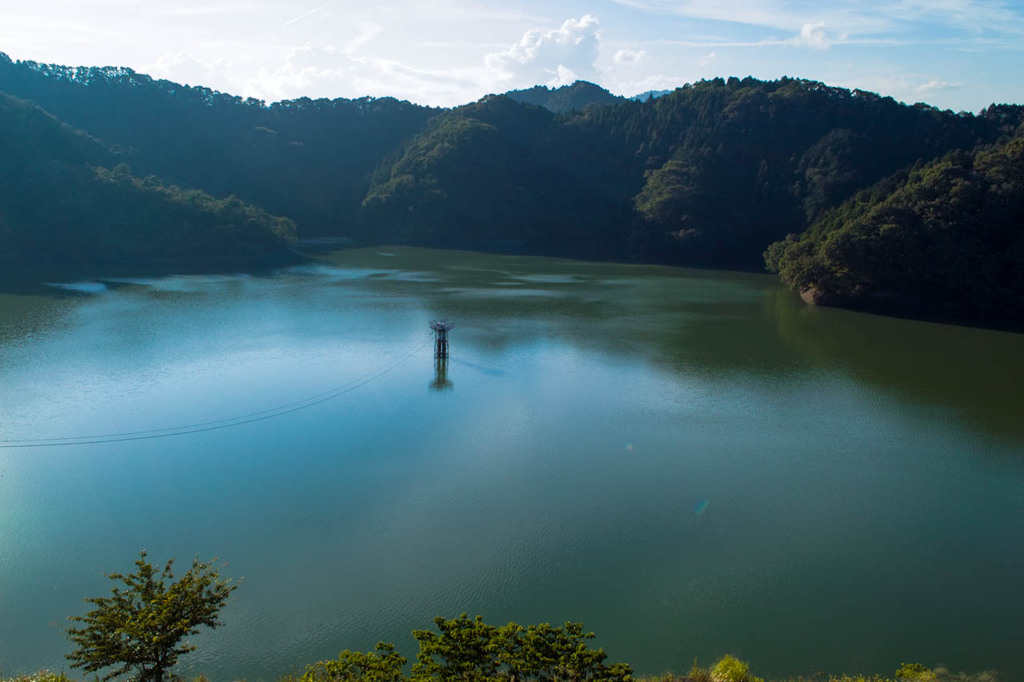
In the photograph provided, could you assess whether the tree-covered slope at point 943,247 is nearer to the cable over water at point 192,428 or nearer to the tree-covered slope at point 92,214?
the cable over water at point 192,428

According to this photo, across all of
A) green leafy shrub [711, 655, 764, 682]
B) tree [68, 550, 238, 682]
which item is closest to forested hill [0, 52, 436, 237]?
tree [68, 550, 238, 682]

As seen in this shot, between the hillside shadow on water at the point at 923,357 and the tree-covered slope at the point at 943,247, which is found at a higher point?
the tree-covered slope at the point at 943,247

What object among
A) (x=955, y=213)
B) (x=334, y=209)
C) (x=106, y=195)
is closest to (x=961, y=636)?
(x=955, y=213)

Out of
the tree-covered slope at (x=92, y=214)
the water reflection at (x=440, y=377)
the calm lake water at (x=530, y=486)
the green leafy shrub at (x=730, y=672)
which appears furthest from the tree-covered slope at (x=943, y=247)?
the tree-covered slope at (x=92, y=214)

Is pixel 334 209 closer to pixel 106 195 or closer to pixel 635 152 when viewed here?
pixel 106 195

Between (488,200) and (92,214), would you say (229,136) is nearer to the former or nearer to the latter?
(488,200)

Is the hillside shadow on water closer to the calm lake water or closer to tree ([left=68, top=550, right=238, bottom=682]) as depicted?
the calm lake water
